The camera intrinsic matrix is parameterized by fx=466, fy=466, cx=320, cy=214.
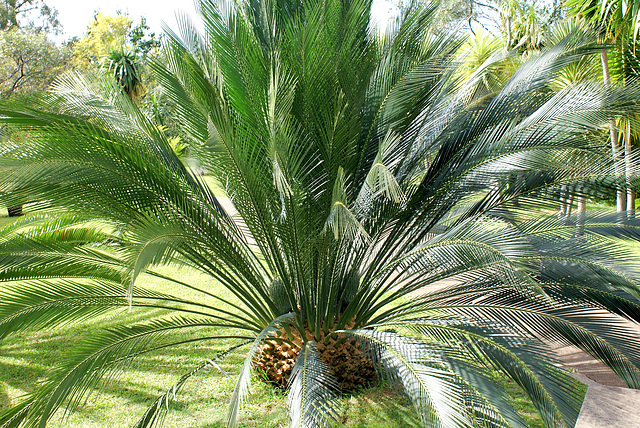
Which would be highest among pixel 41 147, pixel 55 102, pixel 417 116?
pixel 417 116

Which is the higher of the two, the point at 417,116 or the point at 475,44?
the point at 475,44

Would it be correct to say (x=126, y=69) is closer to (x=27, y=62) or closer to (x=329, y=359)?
(x=27, y=62)

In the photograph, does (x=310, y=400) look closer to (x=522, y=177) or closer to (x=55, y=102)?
(x=522, y=177)

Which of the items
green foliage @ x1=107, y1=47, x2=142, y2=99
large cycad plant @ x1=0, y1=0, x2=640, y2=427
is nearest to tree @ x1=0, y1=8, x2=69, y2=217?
green foliage @ x1=107, y1=47, x2=142, y2=99

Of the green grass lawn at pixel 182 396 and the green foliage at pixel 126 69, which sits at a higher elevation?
the green foliage at pixel 126 69

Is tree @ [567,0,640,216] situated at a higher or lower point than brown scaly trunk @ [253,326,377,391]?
higher

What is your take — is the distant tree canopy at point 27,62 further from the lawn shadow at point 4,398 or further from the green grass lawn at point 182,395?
the lawn shadow at point 4,398

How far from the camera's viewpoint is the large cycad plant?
8.82ft

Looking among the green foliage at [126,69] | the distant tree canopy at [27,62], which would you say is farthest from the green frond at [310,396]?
the distant tree canopy at [27,62]

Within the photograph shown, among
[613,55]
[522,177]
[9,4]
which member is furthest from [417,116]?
[9,4]

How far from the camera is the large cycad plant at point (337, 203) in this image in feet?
8.82

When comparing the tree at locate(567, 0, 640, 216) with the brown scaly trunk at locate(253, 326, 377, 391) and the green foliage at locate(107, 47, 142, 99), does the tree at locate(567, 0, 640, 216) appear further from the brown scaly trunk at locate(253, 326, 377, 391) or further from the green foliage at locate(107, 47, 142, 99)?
the green foliage at locate(107, 47, 142, 99)

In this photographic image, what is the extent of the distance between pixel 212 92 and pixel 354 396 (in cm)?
272

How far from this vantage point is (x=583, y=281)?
10.6 feet
